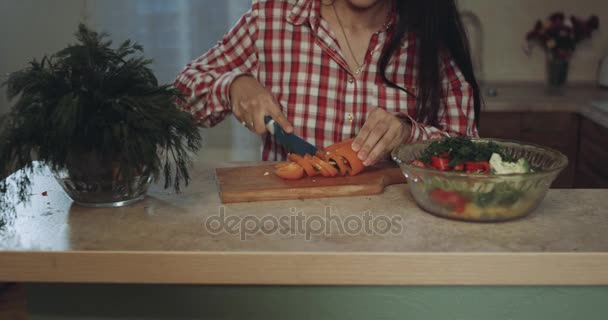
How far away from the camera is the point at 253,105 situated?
1495 mm

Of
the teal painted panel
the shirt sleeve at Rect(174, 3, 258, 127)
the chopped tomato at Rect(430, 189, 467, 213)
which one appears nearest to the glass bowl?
the chopped tomato at Rect(430, 189, 467, 213)

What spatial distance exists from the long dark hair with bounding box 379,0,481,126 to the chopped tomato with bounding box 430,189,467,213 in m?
0.62

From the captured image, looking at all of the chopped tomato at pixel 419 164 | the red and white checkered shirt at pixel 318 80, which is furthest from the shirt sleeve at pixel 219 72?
the chopped tomato at pixel 419 164

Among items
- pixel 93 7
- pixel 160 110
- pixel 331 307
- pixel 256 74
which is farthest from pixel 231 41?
pixel 93 7

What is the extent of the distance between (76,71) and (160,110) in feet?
0.50

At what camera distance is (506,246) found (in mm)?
981

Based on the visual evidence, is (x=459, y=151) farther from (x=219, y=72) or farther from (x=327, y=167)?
(x=219, y=72)

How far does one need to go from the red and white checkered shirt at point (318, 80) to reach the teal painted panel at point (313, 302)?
27.6 inches

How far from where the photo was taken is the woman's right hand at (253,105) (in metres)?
1.46

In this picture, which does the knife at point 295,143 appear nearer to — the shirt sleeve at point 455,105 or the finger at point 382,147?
the finger at point 382,147

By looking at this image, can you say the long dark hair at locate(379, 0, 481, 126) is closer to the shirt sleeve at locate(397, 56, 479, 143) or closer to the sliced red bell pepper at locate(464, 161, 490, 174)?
the shirt sleeve at locate(397, 56, 479, 143)

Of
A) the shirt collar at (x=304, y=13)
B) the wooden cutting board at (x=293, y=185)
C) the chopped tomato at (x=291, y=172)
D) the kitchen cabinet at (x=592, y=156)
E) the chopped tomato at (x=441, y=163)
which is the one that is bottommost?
the kitchen cabinet at (x=592, y=156)

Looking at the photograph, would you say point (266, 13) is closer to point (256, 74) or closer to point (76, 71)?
point (256, 74)

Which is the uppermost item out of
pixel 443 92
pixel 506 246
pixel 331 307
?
pixel 443 92
